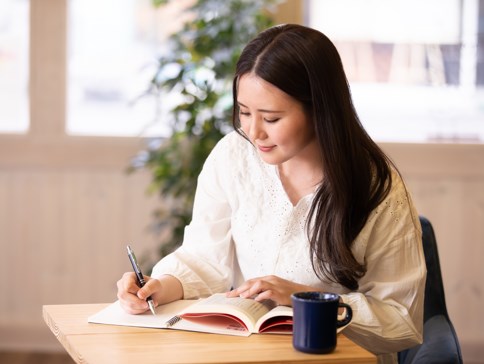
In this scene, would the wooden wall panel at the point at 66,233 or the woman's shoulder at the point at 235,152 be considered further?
the wooden wall panel at the point at 66,233

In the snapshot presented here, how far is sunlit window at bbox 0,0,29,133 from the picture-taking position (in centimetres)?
372

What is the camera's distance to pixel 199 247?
6.88 feet

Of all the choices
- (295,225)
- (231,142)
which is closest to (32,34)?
(231,142)

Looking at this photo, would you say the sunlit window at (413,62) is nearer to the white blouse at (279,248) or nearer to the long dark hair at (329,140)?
the white blouse at (279,248)

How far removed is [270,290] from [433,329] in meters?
0.59

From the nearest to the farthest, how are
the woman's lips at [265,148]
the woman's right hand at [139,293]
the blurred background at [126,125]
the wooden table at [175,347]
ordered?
the wooden table at [175,347]
the woman's right hand at [139,293]
the woman's lips at [265,148]
the blurred background at [126,125]

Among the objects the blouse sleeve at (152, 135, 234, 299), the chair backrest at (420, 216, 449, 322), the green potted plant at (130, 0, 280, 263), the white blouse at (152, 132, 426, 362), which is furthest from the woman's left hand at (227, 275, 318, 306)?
the green potted plant at (130, 0, 280, 263)

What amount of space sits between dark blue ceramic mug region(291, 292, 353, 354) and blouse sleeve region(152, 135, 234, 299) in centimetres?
49

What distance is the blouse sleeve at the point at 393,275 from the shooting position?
185 cm

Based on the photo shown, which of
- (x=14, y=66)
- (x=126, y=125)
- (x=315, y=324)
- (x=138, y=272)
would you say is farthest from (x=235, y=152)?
(x=14, y=66)

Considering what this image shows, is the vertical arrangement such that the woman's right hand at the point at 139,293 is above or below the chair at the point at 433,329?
above

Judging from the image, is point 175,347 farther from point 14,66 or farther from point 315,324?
point 14,66

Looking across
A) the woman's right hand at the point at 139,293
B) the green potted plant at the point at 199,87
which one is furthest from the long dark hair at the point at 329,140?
the green potted plant at the point at 199,87

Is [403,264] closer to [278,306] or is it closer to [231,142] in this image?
[278,306]
